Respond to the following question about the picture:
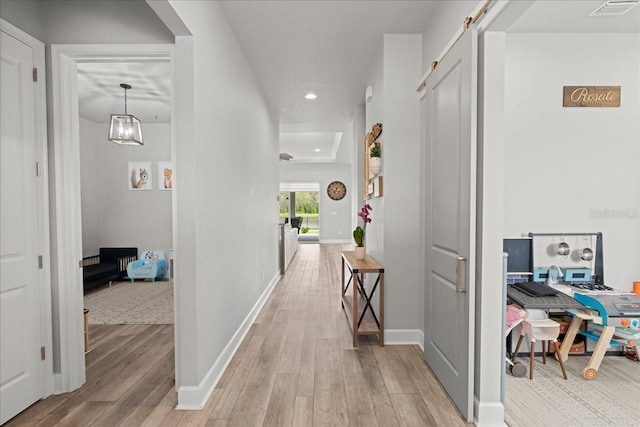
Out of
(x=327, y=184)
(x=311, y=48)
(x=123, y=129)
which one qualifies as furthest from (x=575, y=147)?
(x=327, y=184)

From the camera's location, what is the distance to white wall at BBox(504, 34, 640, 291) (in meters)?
2.88

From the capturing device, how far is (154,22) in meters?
2.18

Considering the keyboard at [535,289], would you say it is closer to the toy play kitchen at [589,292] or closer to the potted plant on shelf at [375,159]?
the toy play kitchen at [589,292]

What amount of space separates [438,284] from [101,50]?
9.46 feet

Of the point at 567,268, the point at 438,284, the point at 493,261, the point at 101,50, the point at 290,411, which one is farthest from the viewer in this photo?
the point at 567,268

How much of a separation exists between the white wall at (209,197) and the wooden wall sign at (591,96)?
3.00m

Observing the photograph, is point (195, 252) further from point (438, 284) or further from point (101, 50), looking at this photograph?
point (438, 284)

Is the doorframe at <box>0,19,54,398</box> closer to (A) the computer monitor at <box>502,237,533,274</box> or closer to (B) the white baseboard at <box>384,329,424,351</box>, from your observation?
(B) the white baseboard at <box>384,329,424,351</box>

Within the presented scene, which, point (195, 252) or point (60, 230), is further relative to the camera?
point (60, 230)

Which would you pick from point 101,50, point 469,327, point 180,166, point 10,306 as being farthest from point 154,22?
point 469,327

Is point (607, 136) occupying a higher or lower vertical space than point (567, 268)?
higher

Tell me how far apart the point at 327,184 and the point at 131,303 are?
824cm

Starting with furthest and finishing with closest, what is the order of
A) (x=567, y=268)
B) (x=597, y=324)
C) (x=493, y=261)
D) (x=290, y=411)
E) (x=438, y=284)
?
(x=567, y=268) < (x=597, y=324) < (x=438, y=284) < (x=290, y=411) < (x=493, y=261)

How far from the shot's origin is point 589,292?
2662mm
